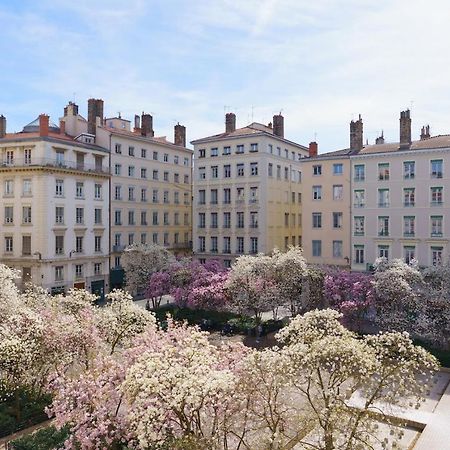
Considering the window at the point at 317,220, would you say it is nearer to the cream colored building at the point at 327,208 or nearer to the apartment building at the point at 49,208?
the cream colored building at the point at 327,208

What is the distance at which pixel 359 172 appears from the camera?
166 feet

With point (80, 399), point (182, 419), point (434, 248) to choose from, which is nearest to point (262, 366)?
point (182, 419)

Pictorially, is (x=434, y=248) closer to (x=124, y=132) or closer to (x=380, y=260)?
(x=380, y=260)

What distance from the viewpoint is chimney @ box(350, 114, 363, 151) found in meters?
51.1

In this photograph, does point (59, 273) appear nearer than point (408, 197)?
No

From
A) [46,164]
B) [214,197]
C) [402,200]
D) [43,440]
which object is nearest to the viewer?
[43,440]

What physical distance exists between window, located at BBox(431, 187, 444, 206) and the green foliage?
39.0 meters

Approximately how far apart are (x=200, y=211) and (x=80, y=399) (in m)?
50.0

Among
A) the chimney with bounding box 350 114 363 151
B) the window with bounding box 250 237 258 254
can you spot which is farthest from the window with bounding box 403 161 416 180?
the window with bounding box 250 237 258 254

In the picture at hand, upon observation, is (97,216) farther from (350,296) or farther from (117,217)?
(350,296)

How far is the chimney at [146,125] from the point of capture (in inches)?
2653

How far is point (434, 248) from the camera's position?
4622 cm

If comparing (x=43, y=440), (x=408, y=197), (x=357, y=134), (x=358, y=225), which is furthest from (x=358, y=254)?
(x=43, y=440)

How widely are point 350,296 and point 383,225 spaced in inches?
587
